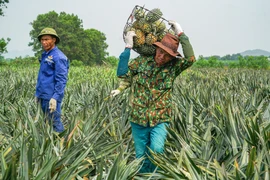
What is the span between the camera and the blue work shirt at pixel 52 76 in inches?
175

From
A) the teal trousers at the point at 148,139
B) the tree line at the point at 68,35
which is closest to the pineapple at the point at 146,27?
the teal trousers at the point at 148,139

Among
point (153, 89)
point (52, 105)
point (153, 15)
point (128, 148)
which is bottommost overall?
point (128, 148)

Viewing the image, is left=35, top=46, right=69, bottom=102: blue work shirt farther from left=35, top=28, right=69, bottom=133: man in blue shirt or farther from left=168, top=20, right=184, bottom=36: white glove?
left=168, top=20, right=184, bottom=36: white glove

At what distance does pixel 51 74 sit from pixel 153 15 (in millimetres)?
1870

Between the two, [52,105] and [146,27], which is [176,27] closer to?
[146,27]

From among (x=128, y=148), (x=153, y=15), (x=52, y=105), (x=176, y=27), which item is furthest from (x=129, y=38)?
(x=52, y=105)

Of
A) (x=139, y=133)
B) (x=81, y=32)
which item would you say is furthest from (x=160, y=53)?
(x=81, y=32)

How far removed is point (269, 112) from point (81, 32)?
245 feet

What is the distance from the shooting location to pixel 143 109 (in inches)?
131

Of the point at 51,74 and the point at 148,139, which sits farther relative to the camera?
the point at 51,74

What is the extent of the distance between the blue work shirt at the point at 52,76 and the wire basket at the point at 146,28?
144 cm

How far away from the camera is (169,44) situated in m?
3.10

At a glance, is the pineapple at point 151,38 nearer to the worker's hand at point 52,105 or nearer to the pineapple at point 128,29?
the pineapple at point 128,29

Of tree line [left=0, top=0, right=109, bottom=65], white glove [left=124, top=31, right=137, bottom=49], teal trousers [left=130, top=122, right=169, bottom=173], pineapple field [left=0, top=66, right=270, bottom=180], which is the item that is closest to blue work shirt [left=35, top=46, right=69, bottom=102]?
pineapple field [left=0, top=66, right=270, bottom=180]
